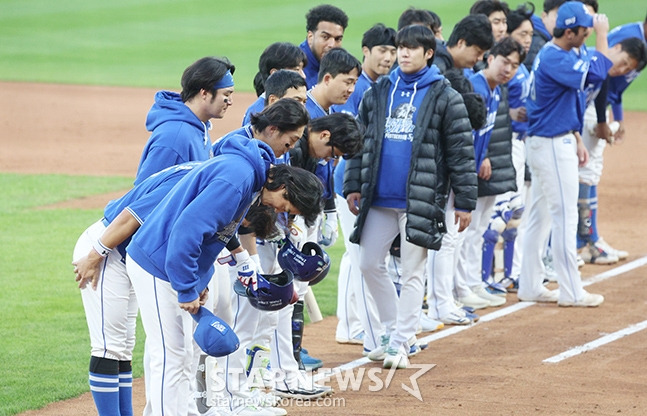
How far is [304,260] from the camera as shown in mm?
5875

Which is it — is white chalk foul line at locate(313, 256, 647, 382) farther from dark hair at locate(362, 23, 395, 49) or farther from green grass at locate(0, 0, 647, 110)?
green grass at locate(0, 0, 647, 110)

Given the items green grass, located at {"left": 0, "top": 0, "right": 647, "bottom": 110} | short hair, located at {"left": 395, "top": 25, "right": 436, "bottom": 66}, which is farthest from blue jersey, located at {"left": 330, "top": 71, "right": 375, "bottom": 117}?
green grass, located at {"left": 0, "top": 0, "right": 647, "bottom": 110}

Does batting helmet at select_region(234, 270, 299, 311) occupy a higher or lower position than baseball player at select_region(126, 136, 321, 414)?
lower

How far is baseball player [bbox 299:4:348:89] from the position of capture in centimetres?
814

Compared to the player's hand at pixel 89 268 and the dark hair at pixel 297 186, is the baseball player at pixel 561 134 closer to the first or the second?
the dark hair at pixel 297 186

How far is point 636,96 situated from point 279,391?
64.7ft

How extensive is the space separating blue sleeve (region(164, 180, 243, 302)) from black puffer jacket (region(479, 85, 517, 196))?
437 cm

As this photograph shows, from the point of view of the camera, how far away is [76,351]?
24.4ft

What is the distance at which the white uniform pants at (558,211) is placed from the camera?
864cm

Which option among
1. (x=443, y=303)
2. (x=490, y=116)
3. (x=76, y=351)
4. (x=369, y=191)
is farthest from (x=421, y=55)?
(x=76, y=351)

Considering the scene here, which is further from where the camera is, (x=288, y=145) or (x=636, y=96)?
(x=636, y=96)

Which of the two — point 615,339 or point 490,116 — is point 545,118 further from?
point 615,339

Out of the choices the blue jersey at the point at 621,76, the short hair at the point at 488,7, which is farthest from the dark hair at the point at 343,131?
the blue jersey at the point at 621,76

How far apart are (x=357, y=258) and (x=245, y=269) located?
84.1 inches
